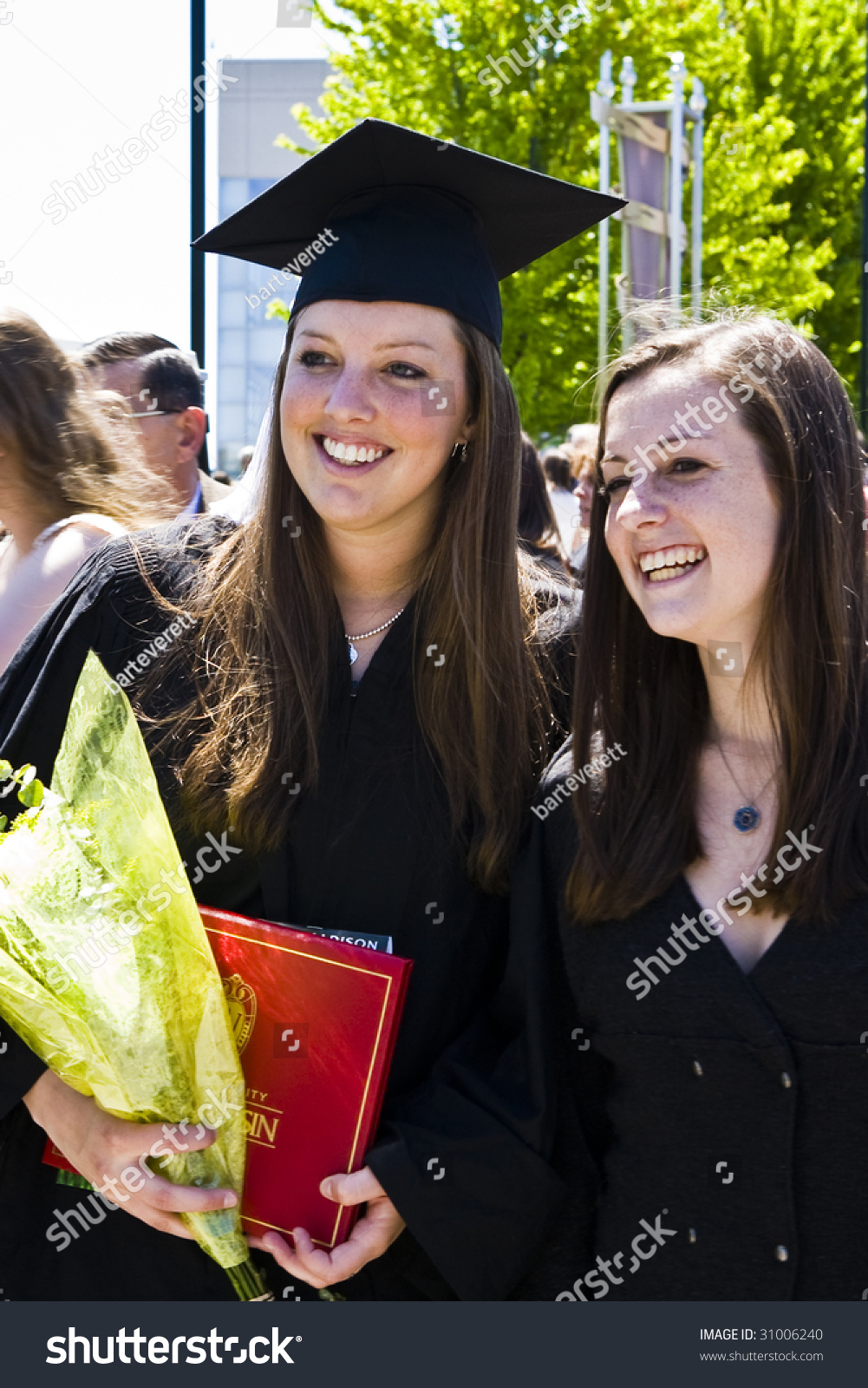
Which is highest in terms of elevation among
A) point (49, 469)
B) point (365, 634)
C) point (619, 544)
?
point (49, 469)

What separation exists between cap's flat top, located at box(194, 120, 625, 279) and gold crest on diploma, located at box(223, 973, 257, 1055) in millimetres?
1476

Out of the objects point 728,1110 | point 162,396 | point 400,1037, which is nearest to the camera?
point 728,1110

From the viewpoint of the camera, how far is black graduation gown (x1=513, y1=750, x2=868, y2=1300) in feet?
6.03

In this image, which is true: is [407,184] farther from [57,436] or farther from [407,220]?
[57,436]

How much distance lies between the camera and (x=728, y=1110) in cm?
188

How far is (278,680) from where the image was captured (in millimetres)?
2254

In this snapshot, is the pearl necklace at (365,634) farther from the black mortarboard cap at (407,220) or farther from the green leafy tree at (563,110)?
the green leafy tree at (563,110)

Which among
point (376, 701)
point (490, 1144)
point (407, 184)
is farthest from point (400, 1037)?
point (407, 184)

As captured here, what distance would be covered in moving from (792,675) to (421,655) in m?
0.66

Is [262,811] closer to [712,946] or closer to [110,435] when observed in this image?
[712,946]

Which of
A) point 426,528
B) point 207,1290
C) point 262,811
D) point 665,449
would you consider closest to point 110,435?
point 426,528

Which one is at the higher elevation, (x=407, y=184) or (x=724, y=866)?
(x=407, y=184)

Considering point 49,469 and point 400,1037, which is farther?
point 49,469

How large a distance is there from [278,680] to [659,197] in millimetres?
9032
